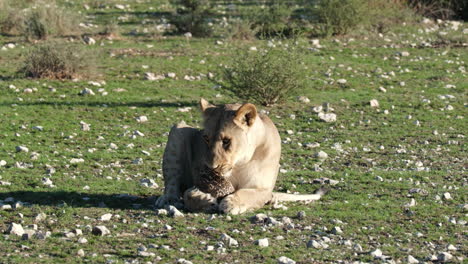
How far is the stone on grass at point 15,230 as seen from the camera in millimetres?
9031

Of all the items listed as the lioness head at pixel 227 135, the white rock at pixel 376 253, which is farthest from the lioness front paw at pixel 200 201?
the white rock at pixel 376 253

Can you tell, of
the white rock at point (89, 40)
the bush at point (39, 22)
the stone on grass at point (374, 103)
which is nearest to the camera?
the stone on grass at point (374, 103)

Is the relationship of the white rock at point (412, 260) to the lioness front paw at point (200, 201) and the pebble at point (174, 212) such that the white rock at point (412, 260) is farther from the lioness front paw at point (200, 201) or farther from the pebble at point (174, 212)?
the pebble at point (174, 212)

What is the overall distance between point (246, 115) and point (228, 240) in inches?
66.4

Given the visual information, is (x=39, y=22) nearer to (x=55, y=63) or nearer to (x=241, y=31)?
(x=55, y=63)

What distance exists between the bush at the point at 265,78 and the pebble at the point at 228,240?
11278 millimetres

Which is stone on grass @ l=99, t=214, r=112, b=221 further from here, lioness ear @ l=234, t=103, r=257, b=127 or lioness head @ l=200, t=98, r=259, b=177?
lioness ear @ l=234, t=103, r=257, b=127

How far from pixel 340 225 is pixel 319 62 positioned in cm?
1615

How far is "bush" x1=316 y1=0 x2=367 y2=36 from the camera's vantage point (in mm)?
30094

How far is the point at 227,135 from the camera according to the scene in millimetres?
9719

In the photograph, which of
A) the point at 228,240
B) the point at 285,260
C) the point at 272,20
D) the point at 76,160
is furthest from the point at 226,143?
the point at 272,20

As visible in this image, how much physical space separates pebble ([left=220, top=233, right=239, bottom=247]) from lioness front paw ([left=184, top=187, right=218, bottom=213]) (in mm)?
1286

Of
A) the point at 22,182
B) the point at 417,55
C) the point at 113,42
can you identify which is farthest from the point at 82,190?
the point at 417,55

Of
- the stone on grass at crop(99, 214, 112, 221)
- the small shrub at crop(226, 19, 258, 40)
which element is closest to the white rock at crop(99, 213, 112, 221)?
the stone on grass at crop(99, 214, 112, 221)
